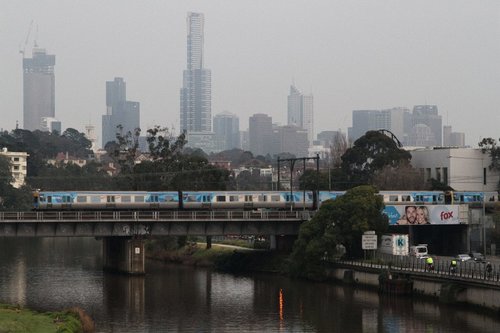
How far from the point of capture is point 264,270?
12669cm

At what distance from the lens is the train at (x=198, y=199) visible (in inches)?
5044

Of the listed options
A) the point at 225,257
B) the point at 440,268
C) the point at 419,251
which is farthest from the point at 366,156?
the point at 440,268

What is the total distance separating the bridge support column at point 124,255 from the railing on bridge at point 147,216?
3.46 m

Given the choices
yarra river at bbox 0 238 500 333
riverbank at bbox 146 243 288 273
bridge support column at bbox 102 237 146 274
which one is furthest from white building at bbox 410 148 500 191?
bridge support column at bbox 102 237 146 274

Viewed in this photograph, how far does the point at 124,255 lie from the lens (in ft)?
412

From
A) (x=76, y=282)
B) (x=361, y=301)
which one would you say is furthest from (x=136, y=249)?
(x=361, y=301)

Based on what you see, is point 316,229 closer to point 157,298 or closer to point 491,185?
point 157,298

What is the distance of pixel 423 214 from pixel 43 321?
201ft

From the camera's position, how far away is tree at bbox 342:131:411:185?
192 m

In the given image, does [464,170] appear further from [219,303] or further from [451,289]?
[219,303]

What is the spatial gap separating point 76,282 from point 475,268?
143 ft

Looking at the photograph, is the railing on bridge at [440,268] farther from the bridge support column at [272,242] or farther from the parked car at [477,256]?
the bridge support column at [272,242]

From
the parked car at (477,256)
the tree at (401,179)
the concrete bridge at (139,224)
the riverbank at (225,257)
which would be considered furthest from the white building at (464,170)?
the concrete bridge at (139,224)

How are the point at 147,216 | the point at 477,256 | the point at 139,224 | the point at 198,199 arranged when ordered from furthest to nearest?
the point at 198,199, the point at 139,224, the point at 147,216, the point at 477,256
